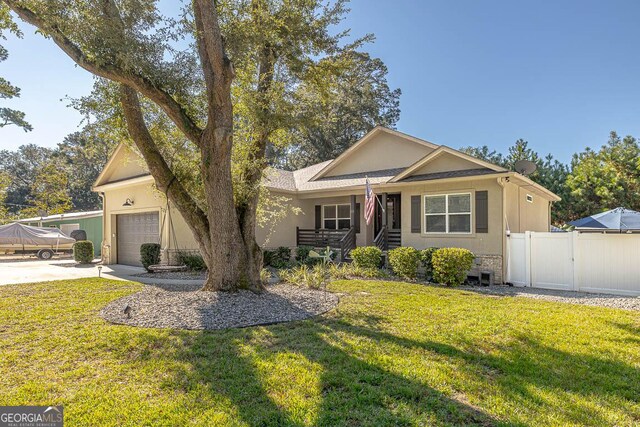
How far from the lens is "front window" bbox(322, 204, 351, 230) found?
55.2ft

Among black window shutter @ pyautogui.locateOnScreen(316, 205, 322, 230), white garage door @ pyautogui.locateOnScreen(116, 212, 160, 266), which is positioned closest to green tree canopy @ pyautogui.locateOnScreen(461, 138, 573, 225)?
black window shutter @ pyautogui.locateOnScreen(316, 205, 322, 230)

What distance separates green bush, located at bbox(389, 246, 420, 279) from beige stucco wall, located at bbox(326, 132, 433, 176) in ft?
17.8

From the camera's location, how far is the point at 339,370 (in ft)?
12.9

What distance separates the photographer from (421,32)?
47.0 ft

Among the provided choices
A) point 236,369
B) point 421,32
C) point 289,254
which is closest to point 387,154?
point 421,32

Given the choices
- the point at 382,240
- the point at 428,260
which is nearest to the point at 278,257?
the point at 382,240

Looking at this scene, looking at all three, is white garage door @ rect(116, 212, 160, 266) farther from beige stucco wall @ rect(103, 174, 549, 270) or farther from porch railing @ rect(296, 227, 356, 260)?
porch railing @ rect(296, 227, 356, 260)

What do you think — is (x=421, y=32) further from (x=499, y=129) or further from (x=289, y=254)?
(x=499, y=129)

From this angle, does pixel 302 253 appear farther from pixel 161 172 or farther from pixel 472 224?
pixel 161 172

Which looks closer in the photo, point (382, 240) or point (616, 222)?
point (616, 222)

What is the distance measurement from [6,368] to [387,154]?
1464cm

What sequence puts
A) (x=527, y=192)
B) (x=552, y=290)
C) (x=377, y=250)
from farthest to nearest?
(x=527, y=192), (x=377, y=250), (x=552, y=290)

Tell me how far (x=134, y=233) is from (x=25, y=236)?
8.37m

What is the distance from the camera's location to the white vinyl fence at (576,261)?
922 cm
